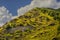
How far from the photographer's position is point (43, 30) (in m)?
200

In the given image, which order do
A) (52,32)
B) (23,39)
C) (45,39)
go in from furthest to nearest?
(23,39) < (52,32) < (45,39)

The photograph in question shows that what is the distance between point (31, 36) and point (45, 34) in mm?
14500

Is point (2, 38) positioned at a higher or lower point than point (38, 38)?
higher

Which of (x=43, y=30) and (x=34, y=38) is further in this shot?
(x=43, y=30)

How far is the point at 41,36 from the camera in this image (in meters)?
184

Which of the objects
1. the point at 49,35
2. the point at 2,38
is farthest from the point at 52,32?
the point at 2,38

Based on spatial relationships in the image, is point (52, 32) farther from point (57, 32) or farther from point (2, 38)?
point (2, 38)

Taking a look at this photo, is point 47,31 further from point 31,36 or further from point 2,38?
point 2,38

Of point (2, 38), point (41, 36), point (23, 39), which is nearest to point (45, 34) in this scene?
point (41, 36)

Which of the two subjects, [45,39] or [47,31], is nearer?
[45,39]

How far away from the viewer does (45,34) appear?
18662 cm

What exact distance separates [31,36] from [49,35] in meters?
20.5

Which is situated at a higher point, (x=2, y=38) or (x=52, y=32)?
(x=2, y=38)

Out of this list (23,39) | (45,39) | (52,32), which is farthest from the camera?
(23,39)
